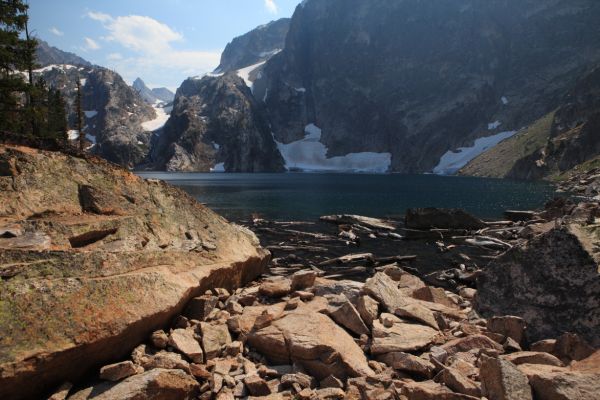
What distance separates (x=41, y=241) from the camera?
930 cm

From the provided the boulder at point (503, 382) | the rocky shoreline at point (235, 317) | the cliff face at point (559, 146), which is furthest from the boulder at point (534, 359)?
the cliff face at point (559, 146)

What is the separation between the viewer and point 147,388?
6.92 m

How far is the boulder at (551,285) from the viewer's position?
951cm

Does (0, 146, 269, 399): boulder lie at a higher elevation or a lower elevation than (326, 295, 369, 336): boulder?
higher

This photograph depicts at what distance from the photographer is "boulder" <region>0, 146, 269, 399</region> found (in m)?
6.91

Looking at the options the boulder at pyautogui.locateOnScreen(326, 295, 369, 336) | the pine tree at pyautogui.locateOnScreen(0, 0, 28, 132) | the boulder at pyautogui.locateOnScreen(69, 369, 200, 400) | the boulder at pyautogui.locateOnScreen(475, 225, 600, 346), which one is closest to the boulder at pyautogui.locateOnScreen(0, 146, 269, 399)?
the boulder at pyautogui.locateOnScreen(69, 369, 200, 400)

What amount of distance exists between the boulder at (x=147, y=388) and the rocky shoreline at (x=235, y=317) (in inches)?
1.0

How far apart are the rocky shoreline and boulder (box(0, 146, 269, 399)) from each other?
0.13 ft

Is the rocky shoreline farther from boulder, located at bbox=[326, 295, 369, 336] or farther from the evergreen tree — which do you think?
the evergreen tree

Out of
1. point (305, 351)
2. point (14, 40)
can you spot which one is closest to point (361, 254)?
point (305, 351)

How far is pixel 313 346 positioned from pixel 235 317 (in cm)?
273

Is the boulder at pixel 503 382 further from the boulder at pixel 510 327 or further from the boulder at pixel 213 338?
the boulder at pixel 213 338

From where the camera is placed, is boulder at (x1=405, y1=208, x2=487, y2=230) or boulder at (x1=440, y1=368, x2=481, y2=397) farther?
boulder at (x1=405, y1=208, x2=487, y2=230)

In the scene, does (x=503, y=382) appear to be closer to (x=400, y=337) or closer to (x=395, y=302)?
(x=400, y=337)
